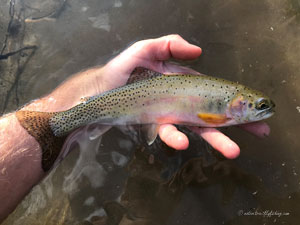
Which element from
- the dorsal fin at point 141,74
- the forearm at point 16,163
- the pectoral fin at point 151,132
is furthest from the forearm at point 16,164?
the pectoral fin at point 151,132

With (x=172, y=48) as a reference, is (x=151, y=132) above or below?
below

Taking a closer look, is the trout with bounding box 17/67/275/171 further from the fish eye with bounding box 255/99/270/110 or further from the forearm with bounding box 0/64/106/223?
the forearm with bounding box 0/64/106/223

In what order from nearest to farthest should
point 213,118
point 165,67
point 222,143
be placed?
point 222,143 → point 213,118 → point 165,67

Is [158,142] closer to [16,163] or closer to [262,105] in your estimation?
[262,105]

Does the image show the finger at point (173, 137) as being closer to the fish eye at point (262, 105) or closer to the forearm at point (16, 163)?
the fish eye at point (262, 105)

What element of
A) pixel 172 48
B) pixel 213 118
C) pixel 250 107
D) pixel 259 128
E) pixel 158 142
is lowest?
pixel 158 142

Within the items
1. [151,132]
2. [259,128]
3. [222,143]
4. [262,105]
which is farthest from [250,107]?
[151,132]
